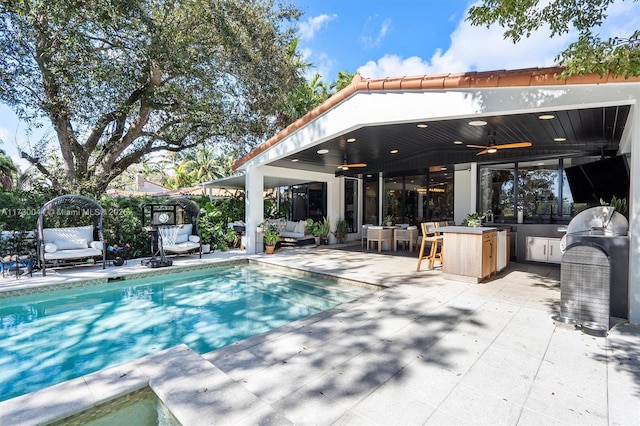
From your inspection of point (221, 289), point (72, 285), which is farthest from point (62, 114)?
point (221, 289)

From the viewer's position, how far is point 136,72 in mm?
10125

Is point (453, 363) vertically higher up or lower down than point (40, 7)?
lower down

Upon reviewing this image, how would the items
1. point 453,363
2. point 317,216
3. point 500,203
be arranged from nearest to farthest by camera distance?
point 453,363 → point 500,203 → point 317,216

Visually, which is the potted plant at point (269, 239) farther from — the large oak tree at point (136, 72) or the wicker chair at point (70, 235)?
the large oak tree at point (136, 72)

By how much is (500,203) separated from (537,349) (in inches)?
290

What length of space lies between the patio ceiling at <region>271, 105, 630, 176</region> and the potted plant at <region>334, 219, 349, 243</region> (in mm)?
2736

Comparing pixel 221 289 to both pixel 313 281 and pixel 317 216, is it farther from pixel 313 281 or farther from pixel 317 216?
pixel 317 216

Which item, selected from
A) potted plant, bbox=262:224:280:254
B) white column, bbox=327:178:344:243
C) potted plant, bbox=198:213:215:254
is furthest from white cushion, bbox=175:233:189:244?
white column, bbox=327:178:344:243

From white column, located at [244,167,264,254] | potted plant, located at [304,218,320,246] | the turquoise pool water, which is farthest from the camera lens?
potted plant, located at [304,218,320,246]

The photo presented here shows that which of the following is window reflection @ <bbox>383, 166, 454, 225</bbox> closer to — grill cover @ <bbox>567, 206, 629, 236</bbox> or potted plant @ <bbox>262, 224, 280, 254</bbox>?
potted plant @ <bbox>262, 224, 280, 254</bbox>

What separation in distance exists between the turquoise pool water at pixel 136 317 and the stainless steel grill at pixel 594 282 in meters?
3.46

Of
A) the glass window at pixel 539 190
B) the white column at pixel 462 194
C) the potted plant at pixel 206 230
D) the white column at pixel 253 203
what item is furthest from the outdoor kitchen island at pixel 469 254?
the potted plant at pixel 206 230

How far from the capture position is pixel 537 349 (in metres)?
3.47

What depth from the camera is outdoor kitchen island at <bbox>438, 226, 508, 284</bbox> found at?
6305mm
